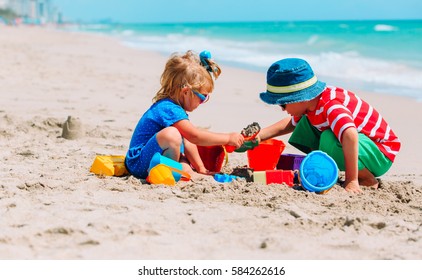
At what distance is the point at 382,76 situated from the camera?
10.5 metres

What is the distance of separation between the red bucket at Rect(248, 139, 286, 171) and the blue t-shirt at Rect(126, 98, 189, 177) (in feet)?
1.79

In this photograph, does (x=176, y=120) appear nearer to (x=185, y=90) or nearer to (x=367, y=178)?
(x=185, y=90)

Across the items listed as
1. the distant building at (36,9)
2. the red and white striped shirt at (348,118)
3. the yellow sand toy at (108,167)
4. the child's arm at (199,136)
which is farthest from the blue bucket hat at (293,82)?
the distant building at (36,9)

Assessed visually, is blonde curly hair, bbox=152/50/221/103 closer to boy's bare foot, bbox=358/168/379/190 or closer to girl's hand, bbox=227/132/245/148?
girl's hand, bbox=227/132/245/148

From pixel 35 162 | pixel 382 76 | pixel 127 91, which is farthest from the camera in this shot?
pixel 382 76

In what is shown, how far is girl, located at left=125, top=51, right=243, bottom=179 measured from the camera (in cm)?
355

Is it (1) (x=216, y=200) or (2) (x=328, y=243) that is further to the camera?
(1) (x=216, y=200)

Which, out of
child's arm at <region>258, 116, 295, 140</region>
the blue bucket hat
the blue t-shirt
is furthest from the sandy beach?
the blue bucket hat

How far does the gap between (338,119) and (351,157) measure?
0.23 m

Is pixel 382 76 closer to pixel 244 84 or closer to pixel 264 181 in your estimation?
pixel 244 84

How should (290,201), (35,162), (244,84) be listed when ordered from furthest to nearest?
(244,84) < (35,162) < (290,201)

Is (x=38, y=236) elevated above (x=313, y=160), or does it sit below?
below

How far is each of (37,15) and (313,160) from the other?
116m

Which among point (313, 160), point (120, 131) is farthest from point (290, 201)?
point (120, 131)
